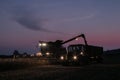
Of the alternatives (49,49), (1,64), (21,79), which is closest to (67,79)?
(21,79)

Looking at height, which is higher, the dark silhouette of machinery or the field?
the dark silhouette of machinery

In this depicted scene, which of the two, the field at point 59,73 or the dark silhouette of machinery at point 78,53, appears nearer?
the field at point 59,73

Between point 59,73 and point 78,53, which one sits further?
point 78,53

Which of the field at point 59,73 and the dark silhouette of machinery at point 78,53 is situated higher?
the dark silhouette of machinery at point 78,53

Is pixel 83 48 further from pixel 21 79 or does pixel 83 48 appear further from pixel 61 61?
pixel 21 79

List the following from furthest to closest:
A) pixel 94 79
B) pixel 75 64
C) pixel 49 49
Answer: pixel 49 49 < pixel 75 64 < pixel 94 79

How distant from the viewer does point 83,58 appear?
41.4m

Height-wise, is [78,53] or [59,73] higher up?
[78,53]

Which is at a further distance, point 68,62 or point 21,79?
point 68,62

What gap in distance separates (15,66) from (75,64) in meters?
9.13

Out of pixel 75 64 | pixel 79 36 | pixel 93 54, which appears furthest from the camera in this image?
pixel 79 36

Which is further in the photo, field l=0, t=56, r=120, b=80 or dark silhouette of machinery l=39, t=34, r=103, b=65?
dark silhouette of machinery l=39, t=34, r=103, b=65

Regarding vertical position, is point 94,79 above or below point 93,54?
below

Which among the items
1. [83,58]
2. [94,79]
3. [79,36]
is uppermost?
[79,36]
